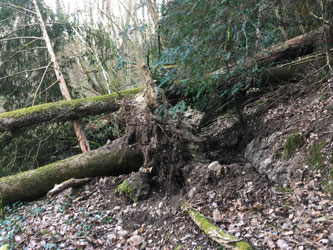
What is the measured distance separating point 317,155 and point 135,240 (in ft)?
8.86

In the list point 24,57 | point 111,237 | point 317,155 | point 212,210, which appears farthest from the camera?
point 24,57

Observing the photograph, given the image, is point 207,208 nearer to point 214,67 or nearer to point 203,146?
point 203,146

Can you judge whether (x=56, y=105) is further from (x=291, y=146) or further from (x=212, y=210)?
(x=291, y=146)

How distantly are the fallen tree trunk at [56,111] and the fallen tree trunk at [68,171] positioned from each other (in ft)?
4.51

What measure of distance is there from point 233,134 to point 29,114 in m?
4.93

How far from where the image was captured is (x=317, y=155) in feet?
10.5

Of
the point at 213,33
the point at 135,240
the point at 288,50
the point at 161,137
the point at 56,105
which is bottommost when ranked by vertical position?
the point at 135,240

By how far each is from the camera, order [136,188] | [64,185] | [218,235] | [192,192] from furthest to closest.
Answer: [64,185] → [136,188] → [192,192] → [218,235]

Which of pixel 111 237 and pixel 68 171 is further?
pixel 68 171

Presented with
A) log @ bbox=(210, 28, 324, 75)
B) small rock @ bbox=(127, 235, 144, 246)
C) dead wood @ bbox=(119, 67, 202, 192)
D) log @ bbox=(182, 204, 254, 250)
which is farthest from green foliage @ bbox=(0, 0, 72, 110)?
log @ bbox=(182, 204, 254, 250)

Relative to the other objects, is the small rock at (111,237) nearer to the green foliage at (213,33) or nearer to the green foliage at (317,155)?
the green foliage at (213,33)

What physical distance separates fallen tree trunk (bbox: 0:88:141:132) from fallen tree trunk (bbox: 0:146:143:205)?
54.1 inches

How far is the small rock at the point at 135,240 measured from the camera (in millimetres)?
3348

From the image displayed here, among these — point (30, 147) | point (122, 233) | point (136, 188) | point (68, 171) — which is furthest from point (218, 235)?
point (30, 147)
